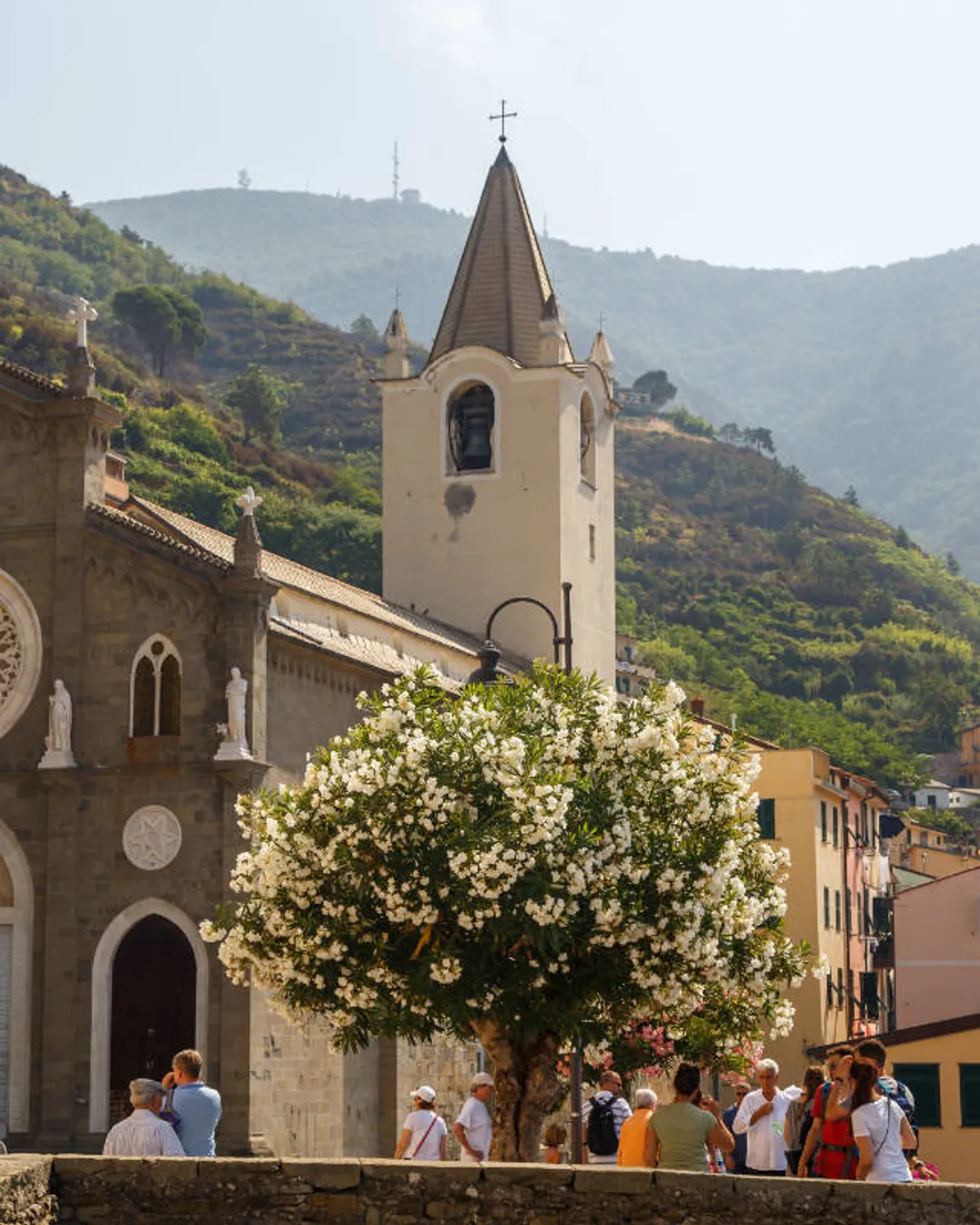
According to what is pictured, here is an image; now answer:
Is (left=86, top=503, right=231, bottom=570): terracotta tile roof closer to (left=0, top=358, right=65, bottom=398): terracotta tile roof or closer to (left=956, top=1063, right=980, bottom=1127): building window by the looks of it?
(left=0, top=358, right=65, bottom=398): terracotta tile roof

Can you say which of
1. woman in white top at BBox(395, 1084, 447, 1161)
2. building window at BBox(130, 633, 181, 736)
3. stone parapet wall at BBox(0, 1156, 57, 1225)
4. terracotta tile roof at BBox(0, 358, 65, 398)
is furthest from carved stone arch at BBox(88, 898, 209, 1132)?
stone parapet wall at BBox(0, 1156, 57, 1225)

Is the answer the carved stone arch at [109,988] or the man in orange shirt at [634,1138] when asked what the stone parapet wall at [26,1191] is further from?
the carved stone arch at [109,988]

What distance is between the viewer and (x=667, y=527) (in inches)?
7018

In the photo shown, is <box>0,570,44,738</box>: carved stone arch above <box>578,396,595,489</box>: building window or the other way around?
the other way around

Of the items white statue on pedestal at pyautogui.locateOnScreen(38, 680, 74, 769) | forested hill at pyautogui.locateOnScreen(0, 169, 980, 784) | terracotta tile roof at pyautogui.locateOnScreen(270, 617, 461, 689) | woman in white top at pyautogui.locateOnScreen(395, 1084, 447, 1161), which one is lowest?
woman in white top at pyautogui.locateOnScreen(395, 1084, 447, 1161)

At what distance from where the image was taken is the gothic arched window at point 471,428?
169 ft

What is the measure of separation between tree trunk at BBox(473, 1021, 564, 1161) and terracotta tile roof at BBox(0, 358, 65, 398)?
560 inches

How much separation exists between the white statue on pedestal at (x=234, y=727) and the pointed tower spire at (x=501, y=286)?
2101 centimetres

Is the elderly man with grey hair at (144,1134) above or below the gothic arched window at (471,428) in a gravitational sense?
below

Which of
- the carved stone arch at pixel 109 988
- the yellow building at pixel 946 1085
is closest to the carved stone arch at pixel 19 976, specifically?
the carved stone arch at pixel 109 988

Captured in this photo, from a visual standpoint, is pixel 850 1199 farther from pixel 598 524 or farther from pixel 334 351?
pixel 334 351

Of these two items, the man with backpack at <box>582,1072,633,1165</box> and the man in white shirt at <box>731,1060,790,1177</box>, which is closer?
the man in white shirt at <box>731,1060,790,1177</box>

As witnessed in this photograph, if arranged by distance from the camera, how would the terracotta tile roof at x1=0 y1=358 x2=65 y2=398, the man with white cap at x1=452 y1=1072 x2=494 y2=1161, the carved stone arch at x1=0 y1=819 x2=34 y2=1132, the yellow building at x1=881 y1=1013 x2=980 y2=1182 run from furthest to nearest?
1. the yellow building at x1=881 y1=1013 x2=980 y2=1182
2. the terracotta tile roof at x1=0 y1=358 x2=65 y2=398
3. the carved stone arch at x1=0 y1=819 x2=34 y2=1132
4. the man with white cap at x1=452 y1=1072 x2=494 y2=1161

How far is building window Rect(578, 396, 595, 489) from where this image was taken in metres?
52.9
